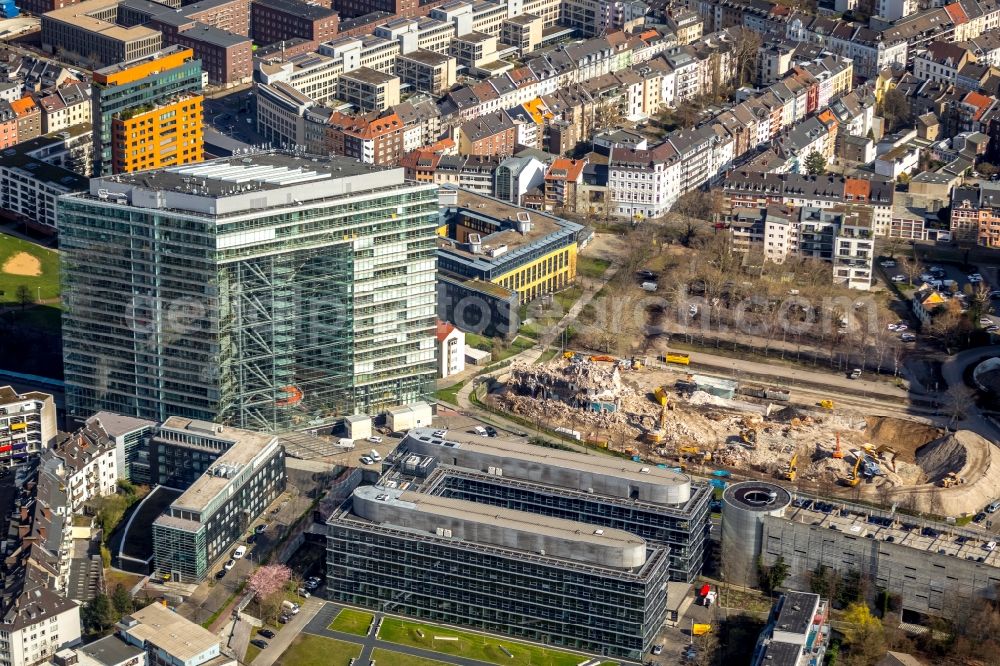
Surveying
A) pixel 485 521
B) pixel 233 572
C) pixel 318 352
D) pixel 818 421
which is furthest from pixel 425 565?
pixel 818 421

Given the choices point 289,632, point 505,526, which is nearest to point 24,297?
point 289,632

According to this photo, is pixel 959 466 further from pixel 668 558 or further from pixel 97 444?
pixel 97 444

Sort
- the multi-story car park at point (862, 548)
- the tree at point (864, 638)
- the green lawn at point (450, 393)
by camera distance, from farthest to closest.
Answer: the green lawn at point (450, 393), the multi-story car park at point (862, 548), the tree at point (864, 638)

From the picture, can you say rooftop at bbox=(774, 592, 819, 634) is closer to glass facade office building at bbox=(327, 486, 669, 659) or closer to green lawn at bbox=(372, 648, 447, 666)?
glass facade office building at bbox=(327, 486, 669, 659)

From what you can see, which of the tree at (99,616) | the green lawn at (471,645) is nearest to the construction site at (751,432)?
the green lawn at (471,645)

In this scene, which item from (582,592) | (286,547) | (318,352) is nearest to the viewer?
(582,592)

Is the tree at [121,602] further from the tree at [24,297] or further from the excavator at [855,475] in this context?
the excavator at [855,475]
